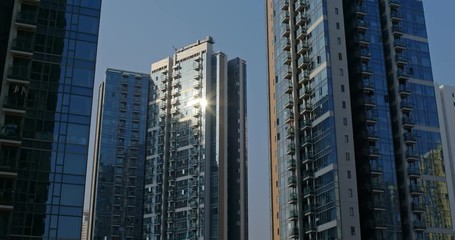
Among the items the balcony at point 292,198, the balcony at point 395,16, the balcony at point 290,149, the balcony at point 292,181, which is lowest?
the balcony at point 292,198

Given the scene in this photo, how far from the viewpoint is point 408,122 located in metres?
80.2

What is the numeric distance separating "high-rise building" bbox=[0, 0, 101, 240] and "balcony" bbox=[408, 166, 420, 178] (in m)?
41.9

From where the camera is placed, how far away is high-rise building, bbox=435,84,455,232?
130 m

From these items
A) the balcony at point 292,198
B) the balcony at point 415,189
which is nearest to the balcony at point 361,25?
the balcony at point 415,189

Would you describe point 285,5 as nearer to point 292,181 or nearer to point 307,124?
point 307,124

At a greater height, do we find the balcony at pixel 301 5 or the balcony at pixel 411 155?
the balcony at pixel 301 5

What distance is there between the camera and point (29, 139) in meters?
50.7

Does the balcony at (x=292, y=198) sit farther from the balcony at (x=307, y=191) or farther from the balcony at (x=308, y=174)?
the balcony at (x=308, y=174)

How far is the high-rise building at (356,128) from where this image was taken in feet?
246

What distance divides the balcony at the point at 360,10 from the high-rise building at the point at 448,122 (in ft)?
178

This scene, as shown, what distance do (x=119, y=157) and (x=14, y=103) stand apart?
72641 mm

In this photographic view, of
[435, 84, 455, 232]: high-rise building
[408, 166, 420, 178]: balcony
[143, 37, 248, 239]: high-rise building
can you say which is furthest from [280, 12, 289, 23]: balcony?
[435, 84, 455, 232]: high-rise building

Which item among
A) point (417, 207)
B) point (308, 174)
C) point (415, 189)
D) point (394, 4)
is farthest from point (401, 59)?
point (308, 174)

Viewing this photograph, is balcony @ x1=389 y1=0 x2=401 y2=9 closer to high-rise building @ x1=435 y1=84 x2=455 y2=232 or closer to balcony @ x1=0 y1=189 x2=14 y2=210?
high-rise building @ x1=435 y1=84 x2=455 y2=232
